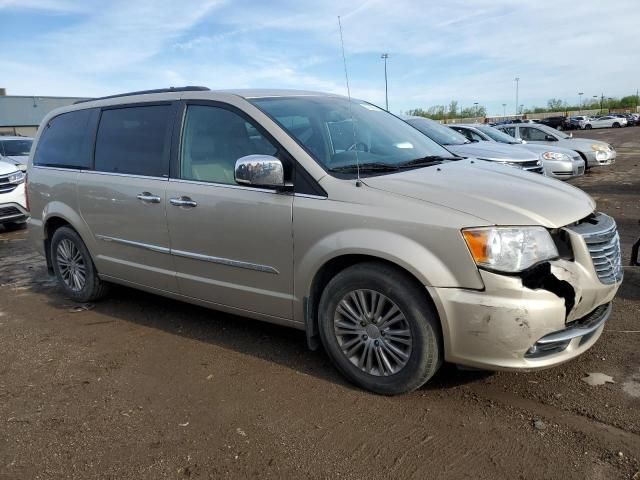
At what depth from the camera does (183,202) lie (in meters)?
3.95

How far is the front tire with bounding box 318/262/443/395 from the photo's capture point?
9.89ft

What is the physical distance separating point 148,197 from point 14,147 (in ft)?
34.9

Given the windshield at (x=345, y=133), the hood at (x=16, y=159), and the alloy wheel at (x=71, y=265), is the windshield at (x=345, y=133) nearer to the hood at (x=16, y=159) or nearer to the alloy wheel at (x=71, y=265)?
the alloy wheel at (x=71, y=265)

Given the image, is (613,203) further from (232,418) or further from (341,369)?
(232,418)

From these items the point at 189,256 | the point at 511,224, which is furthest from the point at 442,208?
the point at 189,256

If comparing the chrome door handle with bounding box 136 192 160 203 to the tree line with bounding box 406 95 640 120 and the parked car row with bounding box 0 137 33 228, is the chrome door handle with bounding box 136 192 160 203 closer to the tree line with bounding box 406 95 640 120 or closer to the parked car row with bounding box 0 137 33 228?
the parked car row with bounding box 0 137 33 228

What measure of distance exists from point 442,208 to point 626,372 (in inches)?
65.4

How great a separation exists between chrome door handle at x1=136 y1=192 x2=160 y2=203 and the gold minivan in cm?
1

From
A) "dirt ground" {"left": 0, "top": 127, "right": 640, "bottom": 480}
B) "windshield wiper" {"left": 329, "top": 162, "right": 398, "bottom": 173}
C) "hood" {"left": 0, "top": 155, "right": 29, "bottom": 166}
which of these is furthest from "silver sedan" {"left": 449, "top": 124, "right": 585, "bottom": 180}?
"hood" {"left": 0, "top": 155, "right": 29, "bottom": 166}

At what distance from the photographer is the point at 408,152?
4.00 metres

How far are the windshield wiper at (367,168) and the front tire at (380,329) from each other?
663mm

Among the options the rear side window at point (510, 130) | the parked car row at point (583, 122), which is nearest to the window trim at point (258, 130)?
the rear side window at point (510, 130)

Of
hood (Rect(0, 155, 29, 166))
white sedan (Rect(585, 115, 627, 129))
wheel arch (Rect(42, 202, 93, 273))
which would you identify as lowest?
wheel arch (Rect(42, 202, 93, 273))

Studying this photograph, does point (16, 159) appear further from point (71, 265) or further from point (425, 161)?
point (425, 161)
